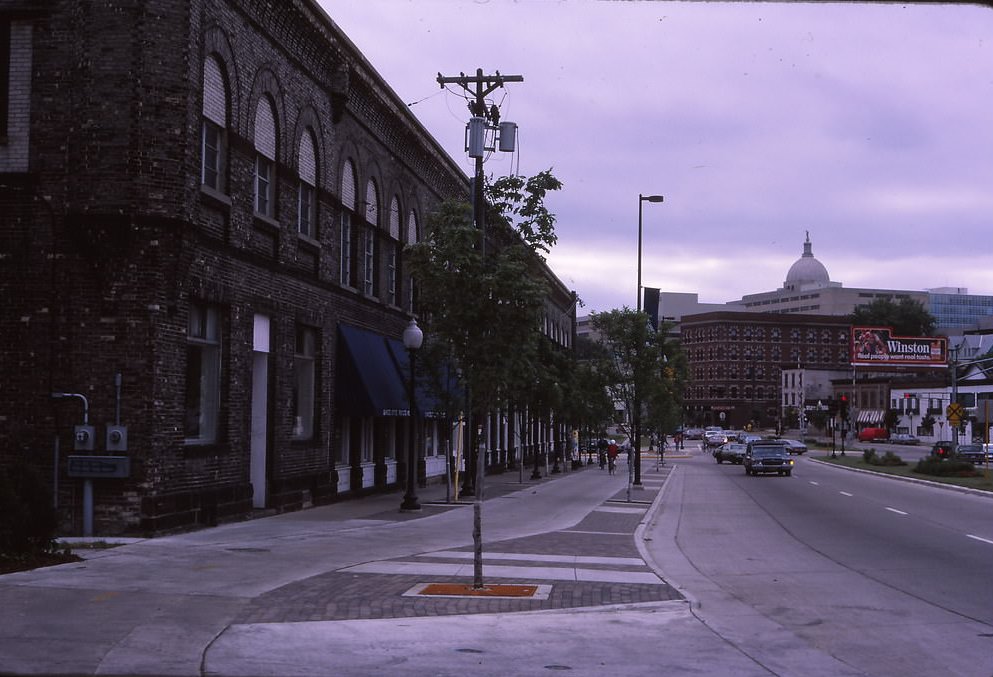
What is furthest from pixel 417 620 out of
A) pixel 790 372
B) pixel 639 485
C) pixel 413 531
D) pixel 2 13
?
pixel 790 372

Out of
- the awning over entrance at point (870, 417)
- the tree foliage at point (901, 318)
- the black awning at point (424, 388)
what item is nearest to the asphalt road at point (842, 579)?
the black awning at point (424, 388)

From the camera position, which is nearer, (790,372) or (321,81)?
(321,81)

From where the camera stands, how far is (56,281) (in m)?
16.2

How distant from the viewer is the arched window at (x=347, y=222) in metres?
26.0

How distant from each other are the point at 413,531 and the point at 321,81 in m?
11.1

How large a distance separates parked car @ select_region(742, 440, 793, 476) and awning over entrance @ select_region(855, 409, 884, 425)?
289ft

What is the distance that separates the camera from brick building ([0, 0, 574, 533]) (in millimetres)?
15953

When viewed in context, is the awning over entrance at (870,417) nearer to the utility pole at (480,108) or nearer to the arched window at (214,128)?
the utility pole at (480,108)

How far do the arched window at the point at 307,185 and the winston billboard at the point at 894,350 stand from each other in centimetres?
9045

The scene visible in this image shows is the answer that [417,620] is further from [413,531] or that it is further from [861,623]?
[413,531]

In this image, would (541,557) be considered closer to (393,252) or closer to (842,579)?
(842,579)

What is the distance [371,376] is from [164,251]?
34.4ft

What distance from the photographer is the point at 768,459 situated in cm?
4941

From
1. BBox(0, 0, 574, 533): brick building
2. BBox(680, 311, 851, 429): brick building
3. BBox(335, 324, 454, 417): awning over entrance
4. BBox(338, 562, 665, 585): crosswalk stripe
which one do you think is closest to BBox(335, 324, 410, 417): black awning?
BBox(335, 324, 454, 417): awning over entrance
